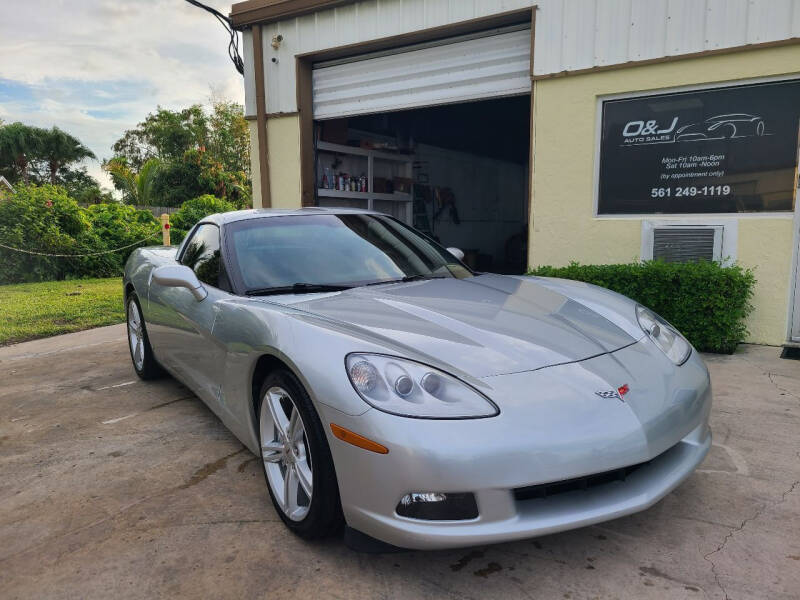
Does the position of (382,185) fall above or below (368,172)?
below

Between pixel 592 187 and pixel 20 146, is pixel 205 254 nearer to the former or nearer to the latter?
pixel 592 187

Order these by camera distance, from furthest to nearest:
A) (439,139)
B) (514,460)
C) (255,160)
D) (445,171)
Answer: (445,171)
(439,139)
(255,160)
(514,460)

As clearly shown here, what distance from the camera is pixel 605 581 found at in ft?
6.53

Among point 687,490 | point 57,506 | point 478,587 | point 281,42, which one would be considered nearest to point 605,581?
point 478,587

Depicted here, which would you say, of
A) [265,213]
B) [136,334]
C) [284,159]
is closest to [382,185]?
[284,159]

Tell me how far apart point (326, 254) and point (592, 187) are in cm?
388

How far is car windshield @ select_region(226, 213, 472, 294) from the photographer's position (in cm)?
300

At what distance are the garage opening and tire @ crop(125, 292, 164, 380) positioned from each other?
4469 mm

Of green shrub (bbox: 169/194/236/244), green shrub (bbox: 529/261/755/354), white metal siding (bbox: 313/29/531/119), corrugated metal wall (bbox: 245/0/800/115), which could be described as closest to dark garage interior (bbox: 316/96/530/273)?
white metal siding (bbox: 313/29/531/119)

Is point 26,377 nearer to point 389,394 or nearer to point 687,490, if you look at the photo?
point 389,394

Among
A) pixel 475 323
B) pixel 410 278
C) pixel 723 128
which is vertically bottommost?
pixel 475 323

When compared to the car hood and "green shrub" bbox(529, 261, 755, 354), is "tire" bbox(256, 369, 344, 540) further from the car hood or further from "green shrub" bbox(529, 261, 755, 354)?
"green shrub" bbox(529, 261, 755, 354)

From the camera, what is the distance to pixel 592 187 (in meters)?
6.11

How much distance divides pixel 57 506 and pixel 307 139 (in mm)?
6668
